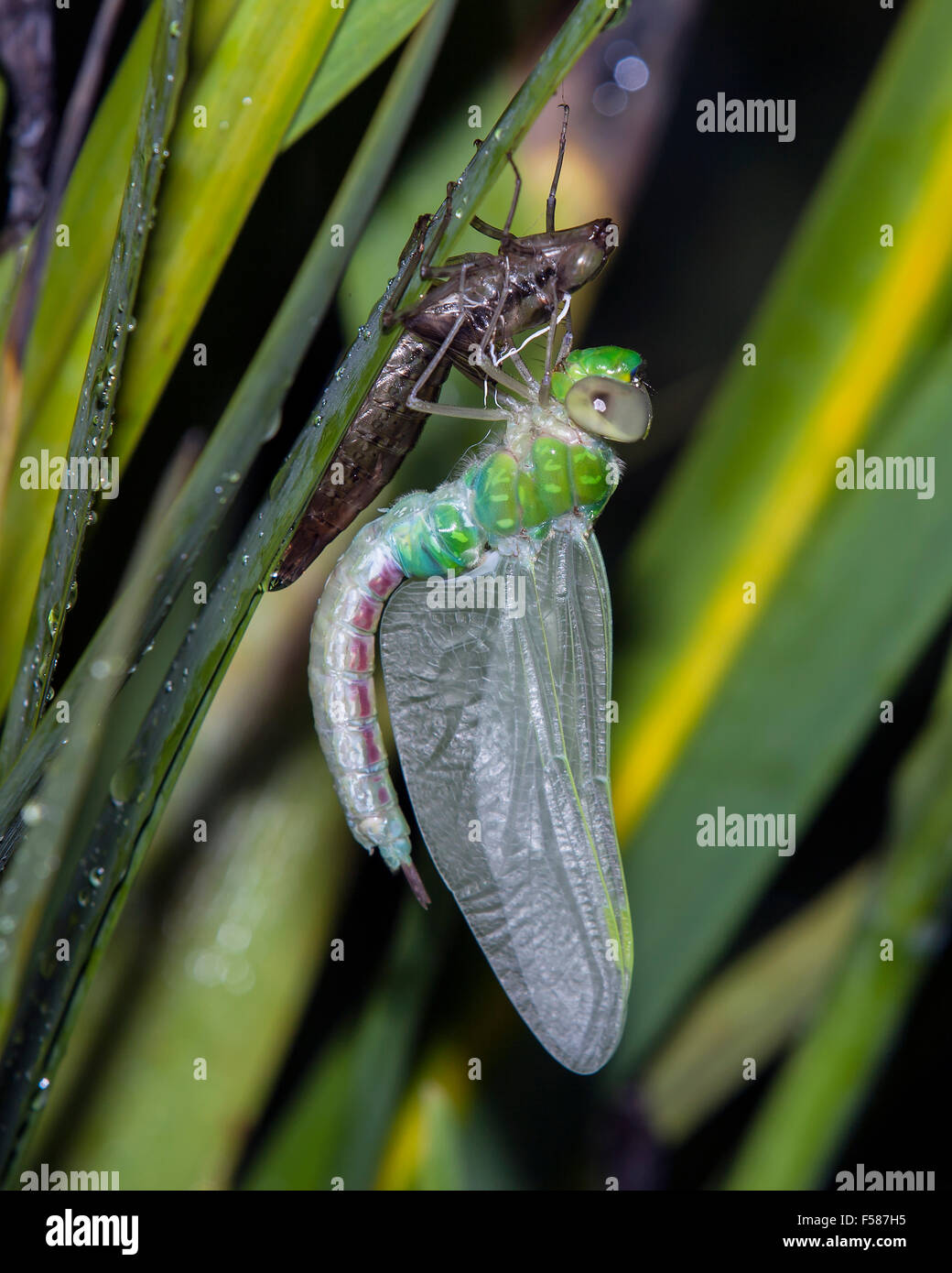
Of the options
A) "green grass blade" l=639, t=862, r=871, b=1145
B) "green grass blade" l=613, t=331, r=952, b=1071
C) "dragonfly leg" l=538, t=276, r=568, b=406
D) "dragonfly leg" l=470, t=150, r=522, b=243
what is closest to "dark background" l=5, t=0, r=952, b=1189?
"green grass blade" l=639, t=862, r=871, b=1145

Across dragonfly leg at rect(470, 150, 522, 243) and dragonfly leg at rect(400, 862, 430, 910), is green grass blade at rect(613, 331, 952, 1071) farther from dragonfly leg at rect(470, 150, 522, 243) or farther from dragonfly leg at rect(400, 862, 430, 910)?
dragonfly leg at rect(470, 150, 522, 243)

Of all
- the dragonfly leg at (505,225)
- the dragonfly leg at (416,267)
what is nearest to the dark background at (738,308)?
the dragonfly leg at (505,225)

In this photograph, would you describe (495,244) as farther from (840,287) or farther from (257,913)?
(257,913)

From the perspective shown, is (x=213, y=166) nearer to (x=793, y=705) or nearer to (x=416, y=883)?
(x=416, y=883)

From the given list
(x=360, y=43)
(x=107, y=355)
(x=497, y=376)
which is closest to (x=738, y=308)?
(x=497, y=376)

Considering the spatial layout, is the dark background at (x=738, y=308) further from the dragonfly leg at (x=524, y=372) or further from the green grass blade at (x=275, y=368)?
the green grass blade at (x=275, y=368)

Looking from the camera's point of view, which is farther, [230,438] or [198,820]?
[198,820]

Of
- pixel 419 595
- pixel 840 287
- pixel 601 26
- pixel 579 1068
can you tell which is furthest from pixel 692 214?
pixel 579 1068
